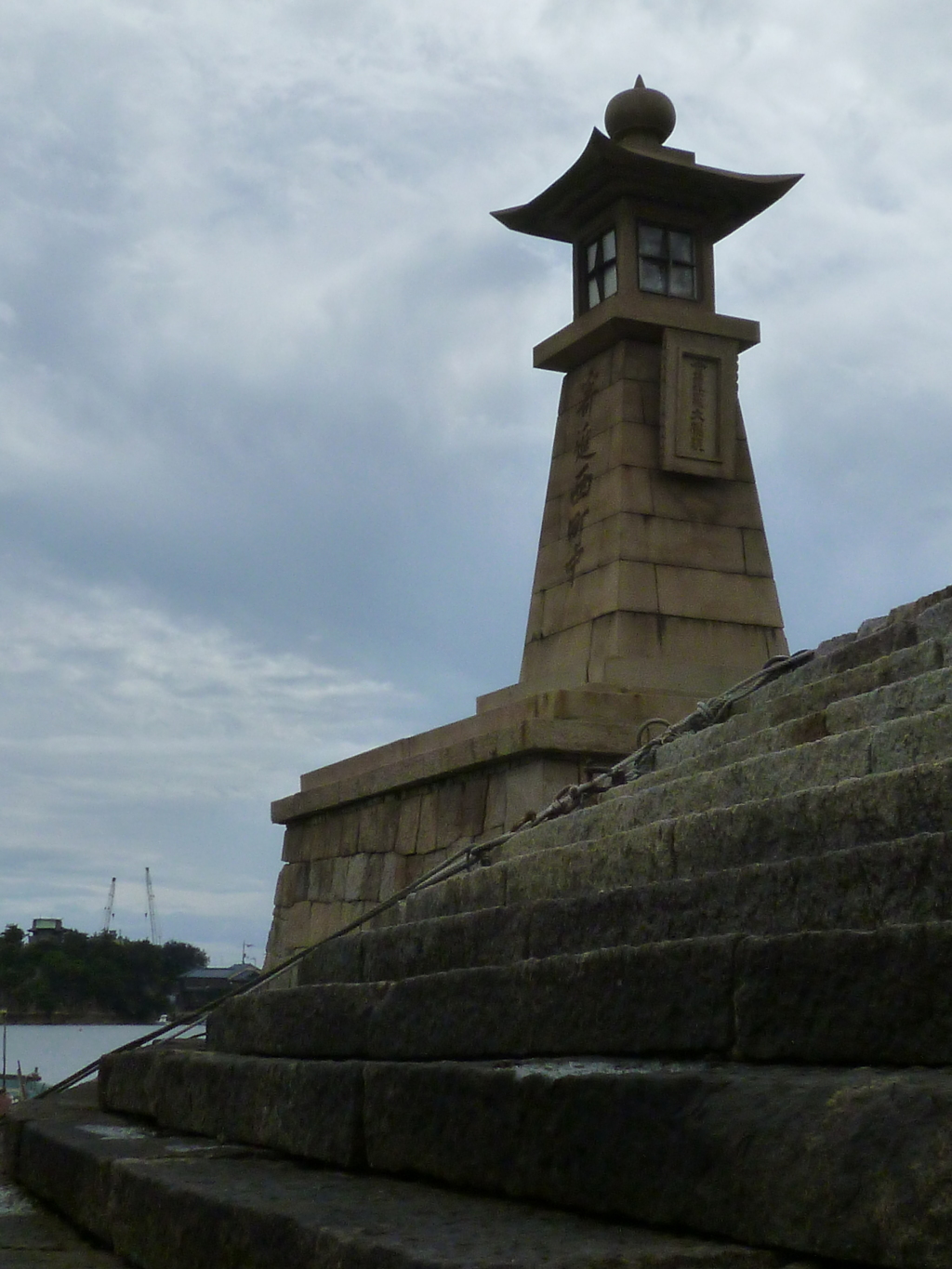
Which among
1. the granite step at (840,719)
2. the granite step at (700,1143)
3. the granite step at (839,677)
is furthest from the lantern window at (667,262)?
the granite step at (700,1143)

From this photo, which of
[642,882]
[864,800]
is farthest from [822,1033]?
[642,882]

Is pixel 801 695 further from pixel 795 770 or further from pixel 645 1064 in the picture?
pixel 645 1064

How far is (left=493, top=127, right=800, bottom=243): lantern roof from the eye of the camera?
9.66m

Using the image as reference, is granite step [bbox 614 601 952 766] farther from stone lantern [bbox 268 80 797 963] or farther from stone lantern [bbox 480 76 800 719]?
stone lantern [bbox 480 76 800 719]

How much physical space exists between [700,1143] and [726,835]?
1.11m

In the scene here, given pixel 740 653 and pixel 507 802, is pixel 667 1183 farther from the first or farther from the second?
pixel 740 653

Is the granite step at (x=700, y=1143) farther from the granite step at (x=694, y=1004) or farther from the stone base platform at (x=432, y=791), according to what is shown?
the stone base platform at (x=432, y=791)

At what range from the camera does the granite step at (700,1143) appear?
1.84 meters

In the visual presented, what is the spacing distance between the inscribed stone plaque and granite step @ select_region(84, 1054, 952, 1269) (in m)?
6.70

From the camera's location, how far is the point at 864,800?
9.21 feet

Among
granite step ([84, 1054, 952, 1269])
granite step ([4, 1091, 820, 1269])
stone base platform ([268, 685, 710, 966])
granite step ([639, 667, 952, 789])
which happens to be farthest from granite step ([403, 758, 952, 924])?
stone base platform ([268, 685, 710, 966])

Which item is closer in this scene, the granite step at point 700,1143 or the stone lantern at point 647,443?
the granite step at point 700,1143

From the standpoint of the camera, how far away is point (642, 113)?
10.1 metres

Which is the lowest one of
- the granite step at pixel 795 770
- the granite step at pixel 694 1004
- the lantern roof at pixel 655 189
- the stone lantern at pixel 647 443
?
the granite step at pixel 694 1004
